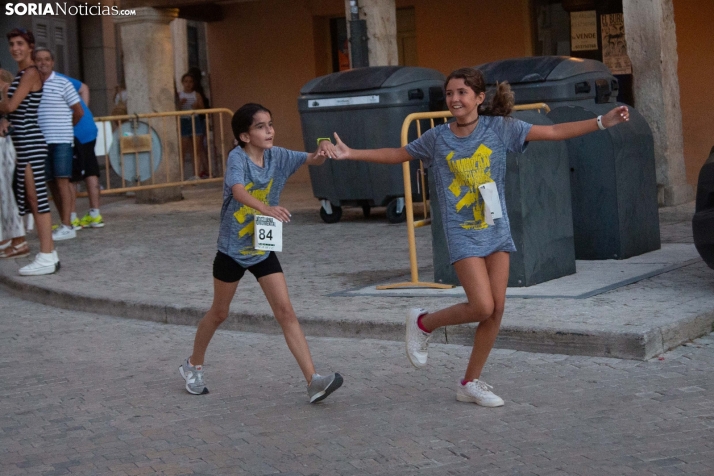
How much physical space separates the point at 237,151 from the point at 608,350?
217 cm

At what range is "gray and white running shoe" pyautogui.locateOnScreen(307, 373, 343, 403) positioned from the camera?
5309 millimetres

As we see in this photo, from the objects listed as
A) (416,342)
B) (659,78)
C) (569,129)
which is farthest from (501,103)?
(659,78)

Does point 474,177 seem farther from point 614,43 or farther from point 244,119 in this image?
point 614,43

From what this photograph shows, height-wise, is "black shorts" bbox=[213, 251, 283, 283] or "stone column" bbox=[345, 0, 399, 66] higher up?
"stone column" bbox=[345, 0, 399, 66]

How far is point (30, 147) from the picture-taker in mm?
9602

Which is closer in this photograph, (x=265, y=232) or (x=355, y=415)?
(x=355, y=415)

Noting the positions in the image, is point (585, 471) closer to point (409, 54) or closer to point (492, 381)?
point (492, 381)

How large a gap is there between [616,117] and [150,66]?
10887mm

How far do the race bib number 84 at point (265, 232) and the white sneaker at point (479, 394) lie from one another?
108cm

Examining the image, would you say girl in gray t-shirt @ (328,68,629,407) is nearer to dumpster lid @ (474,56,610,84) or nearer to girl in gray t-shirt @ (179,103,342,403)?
girl in gray t-shirt @ (179,103,342,403)

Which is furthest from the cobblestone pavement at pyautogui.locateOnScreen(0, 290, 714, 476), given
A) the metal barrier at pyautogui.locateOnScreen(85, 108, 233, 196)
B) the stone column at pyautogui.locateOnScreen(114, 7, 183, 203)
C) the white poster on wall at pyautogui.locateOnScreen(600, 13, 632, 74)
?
the white poster on wall at pyautogui.locateOnScreen(600, 13, 632, 74)

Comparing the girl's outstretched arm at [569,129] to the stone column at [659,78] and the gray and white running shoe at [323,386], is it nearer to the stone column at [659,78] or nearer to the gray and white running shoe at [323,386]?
the gray and white running shoe at [323,386]

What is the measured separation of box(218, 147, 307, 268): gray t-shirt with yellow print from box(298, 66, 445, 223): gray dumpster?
18.4 ft

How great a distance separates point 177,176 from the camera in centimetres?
1541
